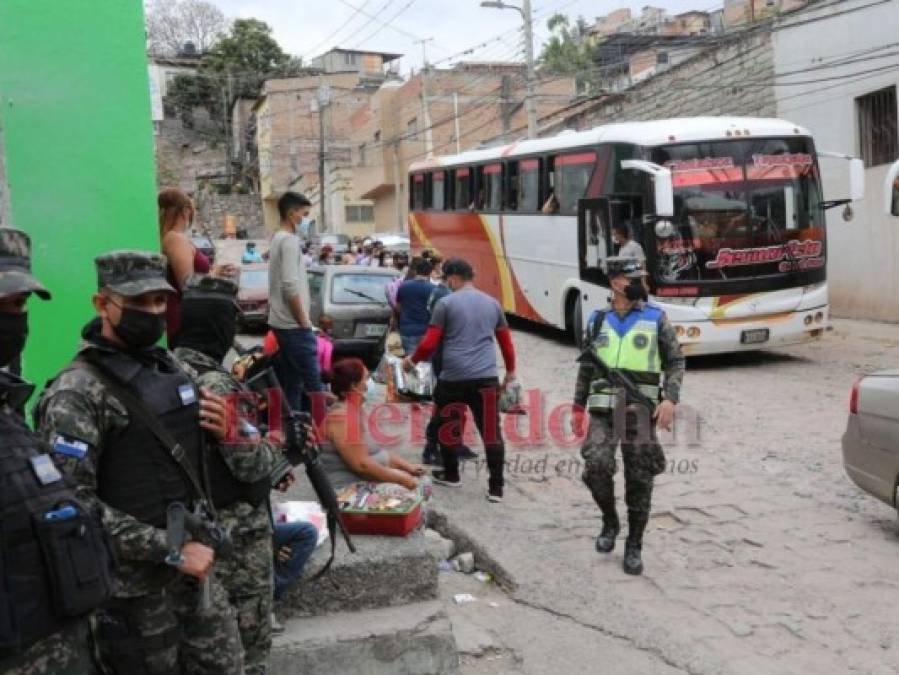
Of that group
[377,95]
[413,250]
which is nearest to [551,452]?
[413,250]

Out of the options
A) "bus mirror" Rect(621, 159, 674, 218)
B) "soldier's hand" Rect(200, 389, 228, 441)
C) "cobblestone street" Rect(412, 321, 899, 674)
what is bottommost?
"cobblestone street" Rect(412, 321, 899, 674)

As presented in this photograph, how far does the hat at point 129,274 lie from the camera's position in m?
2.49

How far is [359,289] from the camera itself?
11.7 meters

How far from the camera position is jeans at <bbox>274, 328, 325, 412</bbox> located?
6.19 m

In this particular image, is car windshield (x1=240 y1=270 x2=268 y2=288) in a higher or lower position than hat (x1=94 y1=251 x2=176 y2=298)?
higher

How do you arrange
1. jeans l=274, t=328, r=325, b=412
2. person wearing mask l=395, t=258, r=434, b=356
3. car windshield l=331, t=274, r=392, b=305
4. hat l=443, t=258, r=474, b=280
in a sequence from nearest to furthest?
jeans l=274, t=328, r=325, b=412
hat l=443, t=258, r=474, b=280
person wearing mask l=395, t=258, r=434, b=356
car windshield l=331, t=274, r=392, b=305

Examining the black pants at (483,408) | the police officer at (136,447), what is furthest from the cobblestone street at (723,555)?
the police officer at (136,447)

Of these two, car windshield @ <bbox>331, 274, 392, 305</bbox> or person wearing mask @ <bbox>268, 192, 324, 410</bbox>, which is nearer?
person wearing mask @ <bbox>268, 192, 324, 410</bbox>

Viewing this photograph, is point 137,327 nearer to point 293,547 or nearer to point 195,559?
point 195,559

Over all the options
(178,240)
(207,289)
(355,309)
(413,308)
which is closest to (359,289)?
(355,309)

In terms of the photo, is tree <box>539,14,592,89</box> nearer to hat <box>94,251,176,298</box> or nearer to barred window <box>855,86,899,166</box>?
barred window <box>855,86,899,166</box>

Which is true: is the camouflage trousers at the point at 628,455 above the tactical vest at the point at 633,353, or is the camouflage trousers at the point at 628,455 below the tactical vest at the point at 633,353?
below

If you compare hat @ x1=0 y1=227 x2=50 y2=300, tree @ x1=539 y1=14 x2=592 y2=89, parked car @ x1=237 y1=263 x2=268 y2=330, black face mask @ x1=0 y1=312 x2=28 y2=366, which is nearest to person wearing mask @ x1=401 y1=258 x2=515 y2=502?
hat @ x1=0 y1=227 x2=50 y2=300

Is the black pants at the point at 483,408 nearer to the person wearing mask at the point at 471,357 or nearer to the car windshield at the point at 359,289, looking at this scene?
the person wearing mask at the point at 471,357
